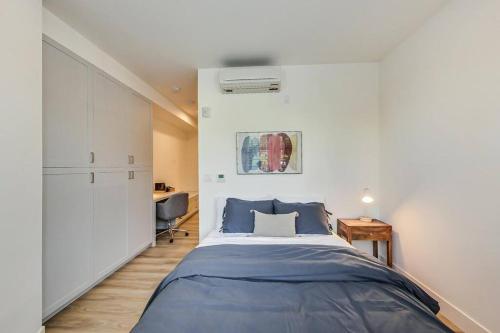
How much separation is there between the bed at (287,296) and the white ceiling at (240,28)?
196 centimetres

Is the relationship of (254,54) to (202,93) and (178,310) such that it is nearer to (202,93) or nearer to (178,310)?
(202,93)

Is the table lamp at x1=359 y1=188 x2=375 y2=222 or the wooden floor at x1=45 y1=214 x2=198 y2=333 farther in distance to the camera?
the table lamp at x1=359 y1=188 x2=375 y2=222

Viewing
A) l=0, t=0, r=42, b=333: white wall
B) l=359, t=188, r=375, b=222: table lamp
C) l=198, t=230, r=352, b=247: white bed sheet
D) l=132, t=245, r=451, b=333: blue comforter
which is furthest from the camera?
l=359, t=188, r=375, b=222: table lamp

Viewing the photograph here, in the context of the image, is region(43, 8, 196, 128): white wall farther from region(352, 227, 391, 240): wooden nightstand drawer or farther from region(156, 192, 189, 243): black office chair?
region(352, 227, 391, 240): wooden nightstand drawer

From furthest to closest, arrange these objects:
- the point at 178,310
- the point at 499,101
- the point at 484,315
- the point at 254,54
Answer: the point at 254,54 < the point at 484,315 < the point at 499,101 < the point at 178,310

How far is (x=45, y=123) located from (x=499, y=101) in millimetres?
3313

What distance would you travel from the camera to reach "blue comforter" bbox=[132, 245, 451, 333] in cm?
104

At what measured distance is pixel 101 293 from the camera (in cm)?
235

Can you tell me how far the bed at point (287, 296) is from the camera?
1.04 metres

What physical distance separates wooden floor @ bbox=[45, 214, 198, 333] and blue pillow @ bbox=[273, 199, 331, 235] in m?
1.61

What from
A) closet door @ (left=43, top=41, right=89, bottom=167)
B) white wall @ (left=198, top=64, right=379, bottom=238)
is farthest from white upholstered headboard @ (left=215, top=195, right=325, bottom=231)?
closet door @ (left=43, top=41, right=89, bottom=167)

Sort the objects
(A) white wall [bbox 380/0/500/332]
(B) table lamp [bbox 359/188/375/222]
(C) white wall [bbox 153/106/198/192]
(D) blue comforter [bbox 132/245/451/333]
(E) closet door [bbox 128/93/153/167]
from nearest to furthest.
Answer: (D) blue comforter [bbox 132/245/451/333] < (A) white wall [bbox 380/0/500/332] < (B) table lamp [bbox 359/188/375/222] < (E) closet door [bbox 128/93/153/167] < (C) white wall [bbox 153/106/198/192]

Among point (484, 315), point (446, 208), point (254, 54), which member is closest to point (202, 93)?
point (254, 54)

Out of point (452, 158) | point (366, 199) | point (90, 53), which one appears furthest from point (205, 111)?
point (452, 158)
